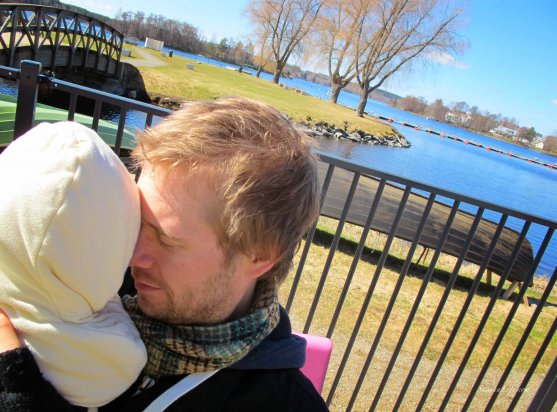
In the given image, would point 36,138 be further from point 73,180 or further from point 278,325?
point 278,325

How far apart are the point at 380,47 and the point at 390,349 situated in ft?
137

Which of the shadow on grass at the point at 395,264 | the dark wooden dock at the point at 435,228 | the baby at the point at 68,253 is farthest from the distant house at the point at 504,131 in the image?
the baby at the point at 68,253

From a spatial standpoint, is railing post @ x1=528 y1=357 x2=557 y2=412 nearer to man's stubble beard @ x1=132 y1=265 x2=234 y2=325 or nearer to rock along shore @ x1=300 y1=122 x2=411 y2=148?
man's stubble beard @ x1=132 y1=265 x2=234 y2=325

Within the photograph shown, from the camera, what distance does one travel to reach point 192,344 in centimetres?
102

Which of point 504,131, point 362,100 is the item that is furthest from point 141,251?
point 504,131

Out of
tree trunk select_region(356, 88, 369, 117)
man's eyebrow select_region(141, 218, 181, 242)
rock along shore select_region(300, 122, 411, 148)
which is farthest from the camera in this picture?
tree trunk select_region(356, 88, 369, 117)

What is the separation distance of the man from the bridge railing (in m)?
1.33

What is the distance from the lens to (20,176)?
74 cm

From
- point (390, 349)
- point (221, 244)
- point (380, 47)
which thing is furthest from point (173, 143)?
point (380, 47)

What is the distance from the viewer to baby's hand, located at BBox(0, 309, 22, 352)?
29.6 inches

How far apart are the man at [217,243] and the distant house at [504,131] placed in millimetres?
138239

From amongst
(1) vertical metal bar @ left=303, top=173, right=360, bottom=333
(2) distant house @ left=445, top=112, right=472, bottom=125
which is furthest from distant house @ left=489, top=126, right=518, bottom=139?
(1) vertical metal bar @ left=303, top=173, right=360, bottom=333

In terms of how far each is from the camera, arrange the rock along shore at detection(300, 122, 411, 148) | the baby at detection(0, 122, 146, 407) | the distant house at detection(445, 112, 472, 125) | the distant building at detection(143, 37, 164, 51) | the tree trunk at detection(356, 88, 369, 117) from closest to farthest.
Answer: the baby at detection(0, 122, 146, 407) → the rock along shore at detection(300, 122, 411, 148) → the tree trunk at detection(356, 88, 369, 117) → the distant building at detection(143, 37, 164, 51) → the distant house at detection(445, 112, 472, 125)

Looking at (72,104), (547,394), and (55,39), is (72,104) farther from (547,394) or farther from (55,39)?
(55,39)
